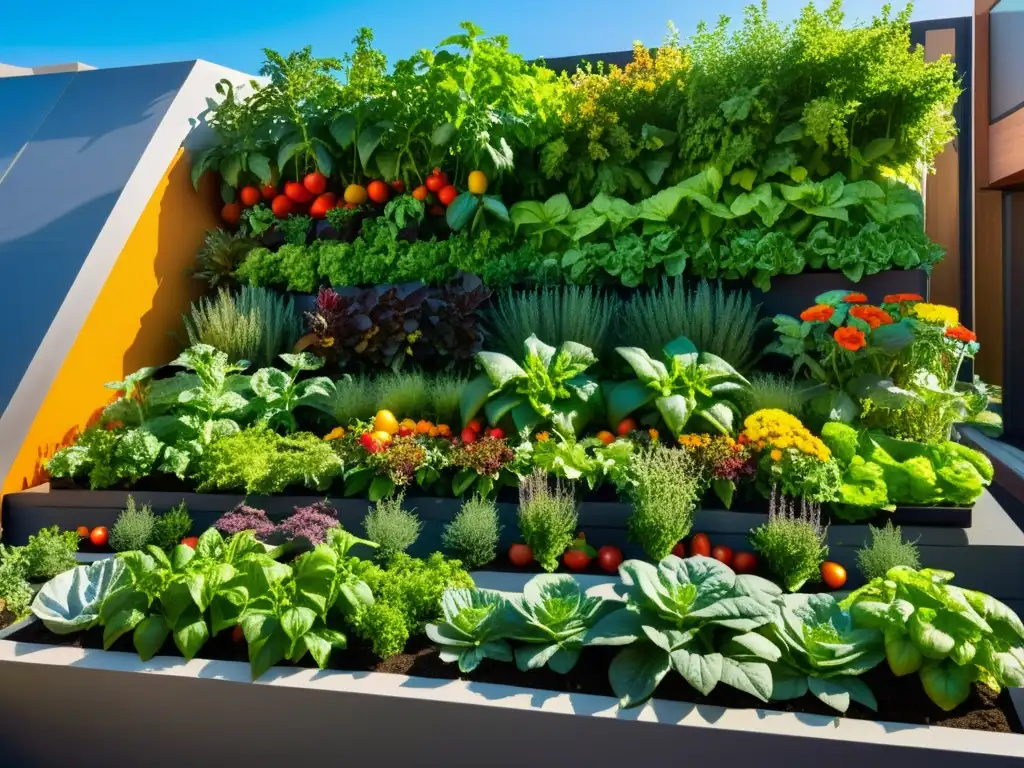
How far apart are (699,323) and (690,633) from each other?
2314mm

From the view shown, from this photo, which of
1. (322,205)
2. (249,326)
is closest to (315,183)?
(322,205)

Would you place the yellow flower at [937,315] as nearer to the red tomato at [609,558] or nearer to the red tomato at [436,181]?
the red tomato at [609,558]

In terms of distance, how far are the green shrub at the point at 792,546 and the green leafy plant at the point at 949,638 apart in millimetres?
596

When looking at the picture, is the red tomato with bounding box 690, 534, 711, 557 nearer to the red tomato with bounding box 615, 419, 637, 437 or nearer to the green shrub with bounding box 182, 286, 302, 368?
the red tomato with bounding box 615, 419, 637, 437

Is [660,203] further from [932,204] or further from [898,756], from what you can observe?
[932,204]

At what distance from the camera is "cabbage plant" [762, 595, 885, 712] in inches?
76.6

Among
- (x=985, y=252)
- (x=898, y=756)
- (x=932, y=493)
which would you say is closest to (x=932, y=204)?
(x=985, y=252)

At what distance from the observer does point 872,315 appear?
11.6 feet

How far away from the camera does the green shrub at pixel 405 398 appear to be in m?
3.81

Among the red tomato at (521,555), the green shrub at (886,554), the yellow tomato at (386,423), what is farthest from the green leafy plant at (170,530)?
the green shrub at (886,554)

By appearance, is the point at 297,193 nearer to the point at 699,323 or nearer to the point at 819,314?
the point at 699,323

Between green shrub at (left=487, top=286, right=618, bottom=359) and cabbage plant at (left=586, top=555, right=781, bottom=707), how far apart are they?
2.07m

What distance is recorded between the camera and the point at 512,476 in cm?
331

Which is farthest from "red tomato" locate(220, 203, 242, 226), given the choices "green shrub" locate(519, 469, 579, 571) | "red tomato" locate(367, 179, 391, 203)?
"green shrub" locate(519, 469, 579, 571)
